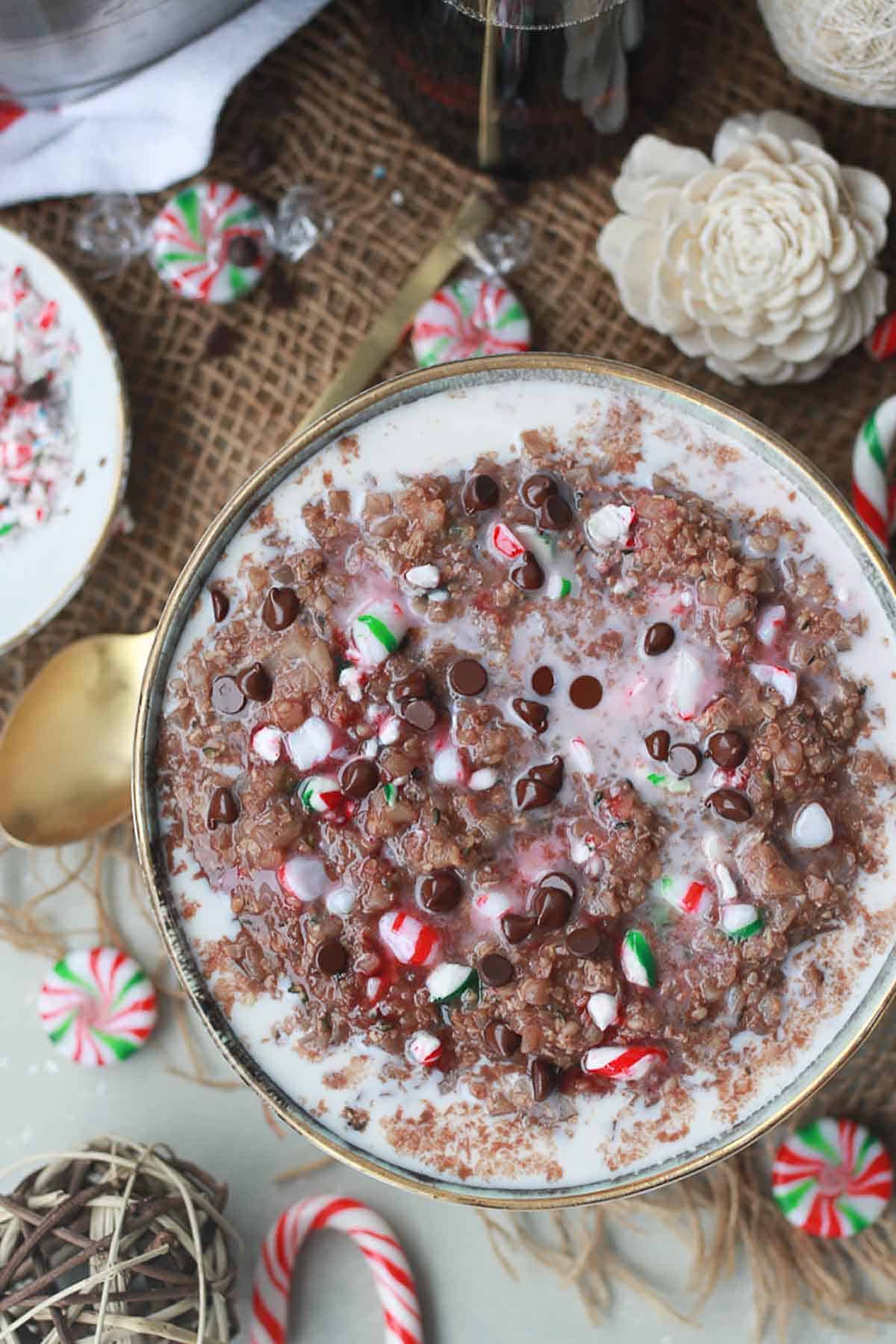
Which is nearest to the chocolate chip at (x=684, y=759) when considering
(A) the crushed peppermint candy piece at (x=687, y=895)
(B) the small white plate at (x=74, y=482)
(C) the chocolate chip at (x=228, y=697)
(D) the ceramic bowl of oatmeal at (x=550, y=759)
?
(D) the ceramic bowl of oatmeal at (x=550, y=759)

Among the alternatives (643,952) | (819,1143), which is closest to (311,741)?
(643,952)

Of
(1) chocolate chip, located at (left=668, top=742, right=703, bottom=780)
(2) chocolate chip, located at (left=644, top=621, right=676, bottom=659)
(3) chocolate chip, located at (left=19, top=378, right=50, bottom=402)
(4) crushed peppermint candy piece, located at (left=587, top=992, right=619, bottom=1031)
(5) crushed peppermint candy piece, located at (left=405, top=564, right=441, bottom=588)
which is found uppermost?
(3) chocolate chip, located at (left=19, top=378, right=50, bottom=402)

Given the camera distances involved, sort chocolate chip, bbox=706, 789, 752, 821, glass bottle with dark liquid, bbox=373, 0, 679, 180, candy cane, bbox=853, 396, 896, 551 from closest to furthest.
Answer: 1. chocolate chip, bbox=706, 789, 752, 821
2. glass bottle with dark liquid, bbox=373, 0, 679, 180
3. candy cane, bbox=853, 396, 896, 551

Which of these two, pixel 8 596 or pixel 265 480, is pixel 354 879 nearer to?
pixel 265 480

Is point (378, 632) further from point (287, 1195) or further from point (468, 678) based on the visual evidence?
point (287, 1195)

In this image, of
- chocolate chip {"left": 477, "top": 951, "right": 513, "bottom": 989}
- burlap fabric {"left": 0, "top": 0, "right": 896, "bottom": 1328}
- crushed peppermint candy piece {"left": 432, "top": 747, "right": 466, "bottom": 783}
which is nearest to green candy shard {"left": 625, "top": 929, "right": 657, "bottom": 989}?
chocolate chip {"left": 477, "top": 951, "right": 513, "bottom": 989}

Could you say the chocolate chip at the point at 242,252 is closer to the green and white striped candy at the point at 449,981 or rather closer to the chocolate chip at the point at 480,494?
the chocolate chip at the point at 480,494

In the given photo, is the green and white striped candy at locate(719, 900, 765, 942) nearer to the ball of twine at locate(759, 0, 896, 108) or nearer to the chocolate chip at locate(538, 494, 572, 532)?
the chocolate chip at locate(538, 494, 572, 532)
